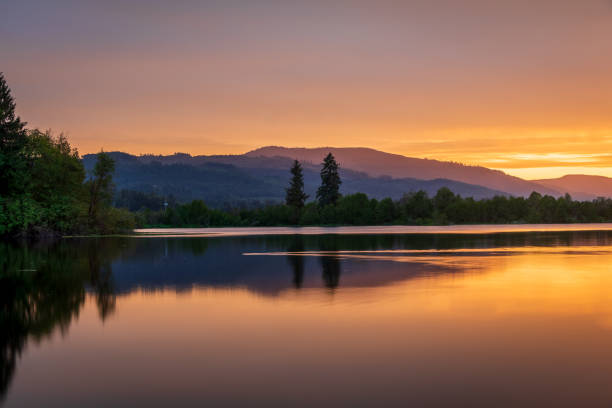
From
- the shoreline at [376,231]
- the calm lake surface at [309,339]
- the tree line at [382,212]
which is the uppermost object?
the tree line at [382,212]

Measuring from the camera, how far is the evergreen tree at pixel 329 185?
94688 millimetres

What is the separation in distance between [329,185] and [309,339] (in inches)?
3412

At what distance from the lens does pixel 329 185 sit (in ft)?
312

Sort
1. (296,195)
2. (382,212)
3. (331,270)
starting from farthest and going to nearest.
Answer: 1. (296,195)
2. (382,212)
3. (331,270)

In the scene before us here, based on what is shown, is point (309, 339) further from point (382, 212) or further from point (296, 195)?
point (296, 195)

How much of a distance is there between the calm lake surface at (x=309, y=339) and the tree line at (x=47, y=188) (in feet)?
91.7

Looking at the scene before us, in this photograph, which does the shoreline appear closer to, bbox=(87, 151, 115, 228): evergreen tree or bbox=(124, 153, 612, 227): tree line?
bbox=(87, 151, 115, 228): evergreen tree

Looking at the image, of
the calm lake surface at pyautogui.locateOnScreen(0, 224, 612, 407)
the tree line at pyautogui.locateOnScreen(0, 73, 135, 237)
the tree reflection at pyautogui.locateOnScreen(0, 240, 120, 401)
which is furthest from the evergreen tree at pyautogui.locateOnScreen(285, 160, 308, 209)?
the calm lake surface at pyautogui.locateOnScreen(0, 224, 612, 407)

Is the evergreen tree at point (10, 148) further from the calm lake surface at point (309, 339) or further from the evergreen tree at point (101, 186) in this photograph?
the calm lake surface at point (309, 339)

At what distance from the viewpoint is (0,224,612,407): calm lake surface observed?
246 inches

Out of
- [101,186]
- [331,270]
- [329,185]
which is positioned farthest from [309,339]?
[329,185]

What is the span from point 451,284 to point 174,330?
7.80 metres

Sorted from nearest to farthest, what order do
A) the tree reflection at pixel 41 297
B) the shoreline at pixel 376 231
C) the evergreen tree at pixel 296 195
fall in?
the tree reflection at pixel 41 297, the shoreline at pixel 376 231, the evergreen tree at pixel 296 195

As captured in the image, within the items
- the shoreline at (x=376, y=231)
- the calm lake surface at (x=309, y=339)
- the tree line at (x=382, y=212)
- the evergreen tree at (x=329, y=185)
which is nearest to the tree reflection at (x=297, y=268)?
the calm lake surface at (x=309, y=339)
